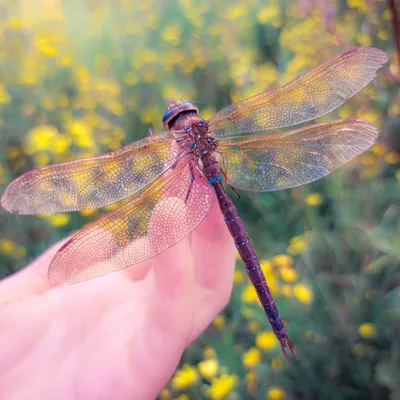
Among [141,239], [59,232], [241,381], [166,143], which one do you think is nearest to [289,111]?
[166,143]

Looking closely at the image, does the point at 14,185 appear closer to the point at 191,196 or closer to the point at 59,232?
the point at 191,196

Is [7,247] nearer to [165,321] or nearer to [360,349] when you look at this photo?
[165,321]

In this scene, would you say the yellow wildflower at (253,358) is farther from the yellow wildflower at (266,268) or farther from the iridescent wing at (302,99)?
the iridescent wing at (302,99)

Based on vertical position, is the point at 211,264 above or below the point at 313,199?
below

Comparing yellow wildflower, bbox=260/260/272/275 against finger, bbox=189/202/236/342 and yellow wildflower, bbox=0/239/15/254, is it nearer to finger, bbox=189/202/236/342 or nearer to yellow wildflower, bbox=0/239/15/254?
finger, bbox=189/202/236/342

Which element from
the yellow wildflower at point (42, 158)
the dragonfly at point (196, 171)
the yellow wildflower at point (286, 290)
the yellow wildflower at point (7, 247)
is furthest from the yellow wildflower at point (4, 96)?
the yellow wildflower at point (286, 290)

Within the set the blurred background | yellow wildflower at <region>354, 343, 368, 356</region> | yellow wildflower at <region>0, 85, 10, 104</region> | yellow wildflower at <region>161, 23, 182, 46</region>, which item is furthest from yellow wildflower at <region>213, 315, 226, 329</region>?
yellow wildflower at <region>161, 23, 182, 46</region>

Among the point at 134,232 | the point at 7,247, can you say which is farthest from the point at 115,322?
the point at 7,247
